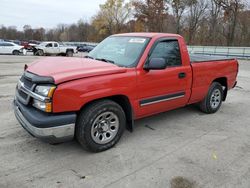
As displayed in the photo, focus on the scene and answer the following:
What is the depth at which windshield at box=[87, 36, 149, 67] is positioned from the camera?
178 inches

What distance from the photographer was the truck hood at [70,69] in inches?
143

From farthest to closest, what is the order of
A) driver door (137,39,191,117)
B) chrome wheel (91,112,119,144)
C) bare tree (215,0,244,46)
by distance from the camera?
bare tree (215,0,244,46)
driver door (137,39,191,117)
chrome wheel (91,112,119,144)

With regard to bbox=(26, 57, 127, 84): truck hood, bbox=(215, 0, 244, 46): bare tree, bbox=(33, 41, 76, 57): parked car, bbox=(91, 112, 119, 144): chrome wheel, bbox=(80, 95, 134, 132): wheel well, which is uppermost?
bbox=(215, 0, 244, 46): bare tree

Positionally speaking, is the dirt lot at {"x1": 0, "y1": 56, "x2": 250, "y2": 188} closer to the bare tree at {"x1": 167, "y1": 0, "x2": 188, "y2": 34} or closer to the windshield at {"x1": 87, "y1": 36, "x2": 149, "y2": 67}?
the windshield at {"x1": 87, "y1": 36, "x2": 149, "y2": 67}

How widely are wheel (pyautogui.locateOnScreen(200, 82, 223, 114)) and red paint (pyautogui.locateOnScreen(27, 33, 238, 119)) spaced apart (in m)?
0.25

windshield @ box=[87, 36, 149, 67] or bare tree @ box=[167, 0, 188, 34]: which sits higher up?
bare tree @ box=[167, 0, 188, 34]

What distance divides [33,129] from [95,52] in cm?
222

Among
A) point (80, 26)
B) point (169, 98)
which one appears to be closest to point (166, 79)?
point (169, 98)

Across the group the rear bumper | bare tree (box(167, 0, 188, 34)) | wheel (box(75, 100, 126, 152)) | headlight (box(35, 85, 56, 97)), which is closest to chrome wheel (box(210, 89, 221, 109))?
wheel (box(75, 100, 126, 152))

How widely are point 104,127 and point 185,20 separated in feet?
178

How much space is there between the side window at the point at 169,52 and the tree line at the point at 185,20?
134ft

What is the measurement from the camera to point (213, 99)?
638 cm

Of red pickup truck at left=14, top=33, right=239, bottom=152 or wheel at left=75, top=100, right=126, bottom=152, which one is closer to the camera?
red pickup truck at left=14, top=33, right=239, bottom=152

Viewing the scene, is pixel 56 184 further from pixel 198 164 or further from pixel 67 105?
pixel 198 164
